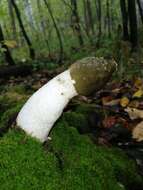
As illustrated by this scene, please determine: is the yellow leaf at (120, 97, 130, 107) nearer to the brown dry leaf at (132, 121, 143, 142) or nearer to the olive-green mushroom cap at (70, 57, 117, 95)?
the brown dry leaf at (132, 121, 143, 142)

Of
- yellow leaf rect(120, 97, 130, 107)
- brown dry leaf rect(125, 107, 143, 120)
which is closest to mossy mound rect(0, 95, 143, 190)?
brown dry leaf rect(125, 107, 143, 120)

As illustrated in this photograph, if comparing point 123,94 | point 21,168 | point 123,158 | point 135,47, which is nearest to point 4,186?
point 21,168

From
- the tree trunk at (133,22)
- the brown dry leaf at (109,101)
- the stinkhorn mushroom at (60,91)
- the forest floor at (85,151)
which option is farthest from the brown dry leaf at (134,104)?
the tree trunk at (133,22)

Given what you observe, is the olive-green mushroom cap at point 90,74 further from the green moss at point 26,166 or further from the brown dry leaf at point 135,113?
the brown dry leaf at point 135,113

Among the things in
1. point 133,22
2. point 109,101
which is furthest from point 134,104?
point 133,22

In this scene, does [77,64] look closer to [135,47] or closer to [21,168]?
[21,168]

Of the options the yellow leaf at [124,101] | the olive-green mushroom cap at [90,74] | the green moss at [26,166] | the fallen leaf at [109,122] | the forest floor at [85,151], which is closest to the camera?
the green moss at [26,166]

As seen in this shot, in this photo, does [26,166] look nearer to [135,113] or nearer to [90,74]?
[90,74]

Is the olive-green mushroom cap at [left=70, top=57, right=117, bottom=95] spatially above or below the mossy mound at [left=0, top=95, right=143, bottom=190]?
above
